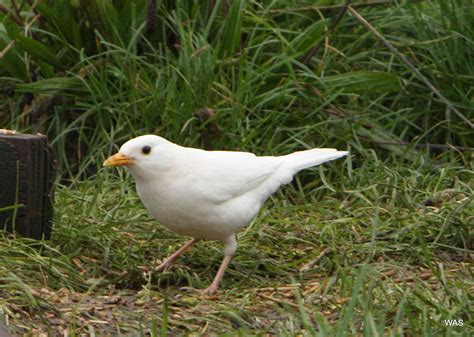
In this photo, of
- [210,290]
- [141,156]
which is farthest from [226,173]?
[210,290]

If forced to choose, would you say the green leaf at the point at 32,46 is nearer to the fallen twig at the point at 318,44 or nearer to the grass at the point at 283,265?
the grass at the point at 283,265

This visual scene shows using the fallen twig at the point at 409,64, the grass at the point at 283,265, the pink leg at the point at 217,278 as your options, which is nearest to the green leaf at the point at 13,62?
the grass at the point at 283,265

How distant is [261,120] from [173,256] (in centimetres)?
154

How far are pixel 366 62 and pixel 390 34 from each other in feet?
1.18

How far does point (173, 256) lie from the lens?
4.96m

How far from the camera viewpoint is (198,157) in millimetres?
4871

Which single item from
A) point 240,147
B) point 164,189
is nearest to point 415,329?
point 164,189

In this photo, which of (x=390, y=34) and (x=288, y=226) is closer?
(x=288, y=226)

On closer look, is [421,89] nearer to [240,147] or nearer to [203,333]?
[240,147]

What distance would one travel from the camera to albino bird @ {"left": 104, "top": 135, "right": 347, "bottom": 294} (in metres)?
4.66

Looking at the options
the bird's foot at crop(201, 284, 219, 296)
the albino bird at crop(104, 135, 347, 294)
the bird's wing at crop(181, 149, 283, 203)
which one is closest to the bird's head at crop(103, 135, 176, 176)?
the albino bird at crop(104, 135, 347, 294)

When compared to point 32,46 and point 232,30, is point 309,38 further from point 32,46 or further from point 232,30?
point 32,46

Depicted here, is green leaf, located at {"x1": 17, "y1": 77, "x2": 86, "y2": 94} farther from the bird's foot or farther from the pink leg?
the bird's foot

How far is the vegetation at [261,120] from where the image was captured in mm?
5016
